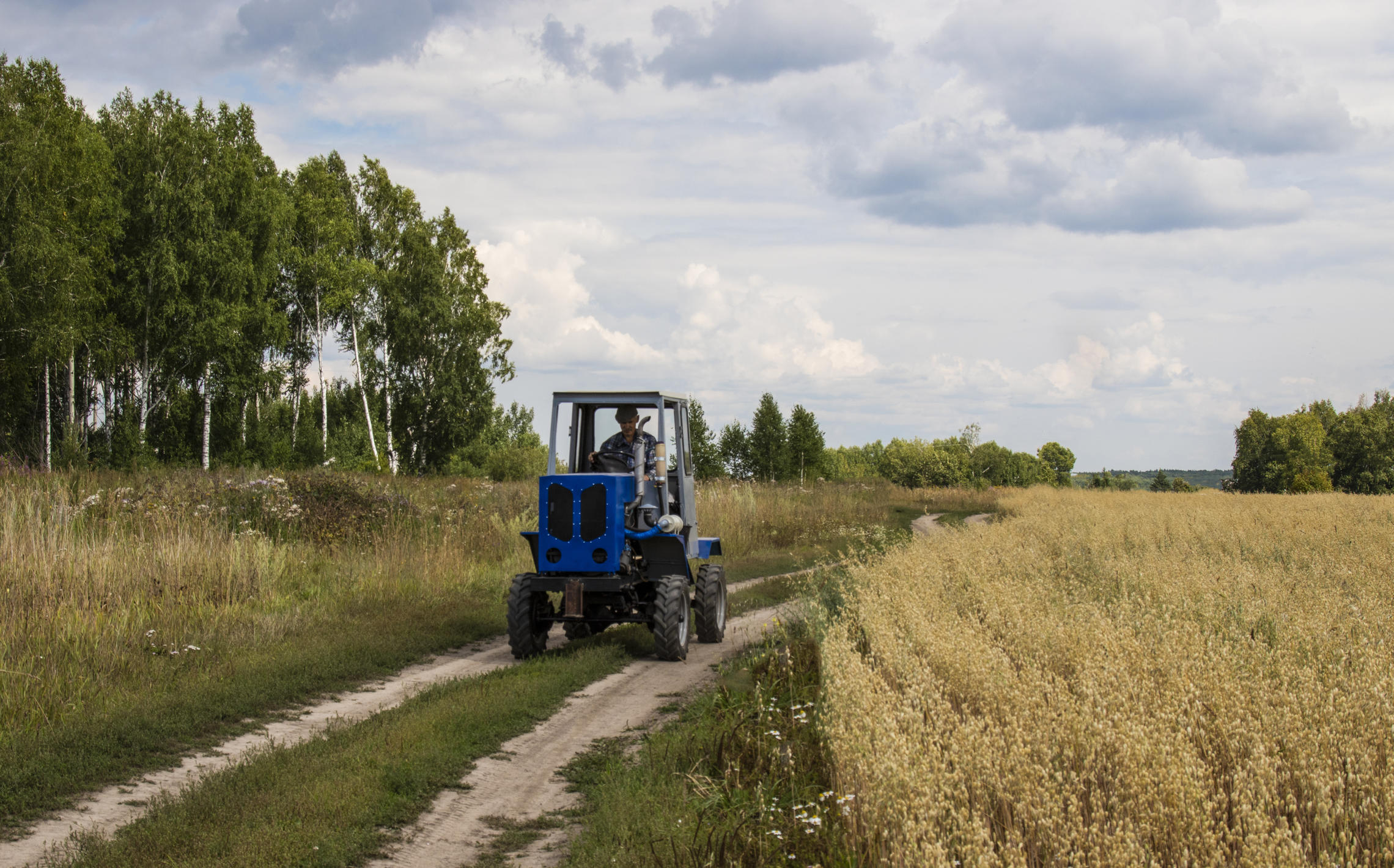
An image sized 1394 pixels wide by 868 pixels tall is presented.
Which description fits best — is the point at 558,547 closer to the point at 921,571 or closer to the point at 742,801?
the point at 921,571

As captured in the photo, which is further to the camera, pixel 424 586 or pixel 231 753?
pixel 424 586

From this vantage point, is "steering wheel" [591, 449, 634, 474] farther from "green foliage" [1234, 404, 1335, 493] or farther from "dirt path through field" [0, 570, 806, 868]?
"green foliage" [1234, 404, 1335, 493]

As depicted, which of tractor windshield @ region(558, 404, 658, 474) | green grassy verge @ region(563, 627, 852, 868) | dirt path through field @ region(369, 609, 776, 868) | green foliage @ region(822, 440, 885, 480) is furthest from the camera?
green foliage @ region(822, 440, 885, 480)

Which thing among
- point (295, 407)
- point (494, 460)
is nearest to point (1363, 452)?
point (494, 460)

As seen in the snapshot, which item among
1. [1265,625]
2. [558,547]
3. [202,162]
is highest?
[202,162]

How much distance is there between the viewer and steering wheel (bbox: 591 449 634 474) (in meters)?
10.1

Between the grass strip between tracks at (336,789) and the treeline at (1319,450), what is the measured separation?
6409 centimetres

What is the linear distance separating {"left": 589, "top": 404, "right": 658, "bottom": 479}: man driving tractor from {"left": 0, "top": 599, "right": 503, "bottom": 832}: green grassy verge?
2.79m

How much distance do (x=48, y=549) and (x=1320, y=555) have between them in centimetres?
1571

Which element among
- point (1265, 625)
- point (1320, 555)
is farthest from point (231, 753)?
point (1320, 555)

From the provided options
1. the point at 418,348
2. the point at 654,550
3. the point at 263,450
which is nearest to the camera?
the point at 654,550

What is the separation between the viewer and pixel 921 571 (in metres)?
9.72

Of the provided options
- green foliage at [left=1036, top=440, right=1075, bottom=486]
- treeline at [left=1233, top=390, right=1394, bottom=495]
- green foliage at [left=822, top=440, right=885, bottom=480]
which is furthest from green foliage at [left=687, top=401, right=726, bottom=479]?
green foliage at [left=1036, top=440, right=1075, bottom=486]

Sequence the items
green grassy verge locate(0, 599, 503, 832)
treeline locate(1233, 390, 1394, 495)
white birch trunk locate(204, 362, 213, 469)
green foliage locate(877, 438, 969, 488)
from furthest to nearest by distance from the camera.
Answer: green foliage locate(877, 438, 969, 488)
treeline locate(1233, 390, 1394, 495)
white birch trunk locate(204, 362, 213, 469)
green grassy verge locate(0, 599, 503, 832)
